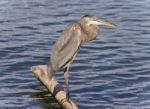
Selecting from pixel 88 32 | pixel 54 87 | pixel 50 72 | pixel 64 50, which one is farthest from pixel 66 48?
pixel 54 87

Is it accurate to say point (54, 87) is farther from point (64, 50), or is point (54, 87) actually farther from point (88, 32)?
point (88, 32)

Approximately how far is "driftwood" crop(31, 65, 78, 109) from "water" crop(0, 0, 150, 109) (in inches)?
19.0

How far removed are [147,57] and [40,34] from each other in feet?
10.8

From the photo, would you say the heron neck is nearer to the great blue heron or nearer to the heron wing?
the great blue heron

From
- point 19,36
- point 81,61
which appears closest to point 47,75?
point 81,61

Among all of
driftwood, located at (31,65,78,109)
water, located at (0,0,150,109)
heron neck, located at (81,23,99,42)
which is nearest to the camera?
driftwood, located at (31,65,78,109)

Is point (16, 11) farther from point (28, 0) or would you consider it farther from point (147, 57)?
point (147, 57)

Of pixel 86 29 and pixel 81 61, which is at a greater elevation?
pixel 86 29

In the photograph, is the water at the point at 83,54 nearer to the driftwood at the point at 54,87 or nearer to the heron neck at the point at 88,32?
the driftwood at the point at 54,87

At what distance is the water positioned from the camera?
442 inches

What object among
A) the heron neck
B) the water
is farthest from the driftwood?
the heron neck

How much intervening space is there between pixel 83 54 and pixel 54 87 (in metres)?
3.86

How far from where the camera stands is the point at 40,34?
15.7m

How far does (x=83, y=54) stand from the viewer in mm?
14203
